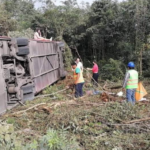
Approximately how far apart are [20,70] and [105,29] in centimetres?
1391

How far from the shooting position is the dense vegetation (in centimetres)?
1482

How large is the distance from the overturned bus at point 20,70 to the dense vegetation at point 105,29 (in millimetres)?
4256

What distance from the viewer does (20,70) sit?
797cm

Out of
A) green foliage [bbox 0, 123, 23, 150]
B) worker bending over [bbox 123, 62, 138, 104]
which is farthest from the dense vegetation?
green foliage [bbox 0, 123, 23, 150]

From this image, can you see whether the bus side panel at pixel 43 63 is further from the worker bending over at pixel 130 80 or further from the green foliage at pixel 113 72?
the worker bending over at pixel 130 80

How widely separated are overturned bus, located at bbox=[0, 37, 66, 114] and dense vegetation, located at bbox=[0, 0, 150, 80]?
4.26 metres

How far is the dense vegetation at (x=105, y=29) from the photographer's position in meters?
14.8

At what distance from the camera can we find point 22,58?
805 centimetres

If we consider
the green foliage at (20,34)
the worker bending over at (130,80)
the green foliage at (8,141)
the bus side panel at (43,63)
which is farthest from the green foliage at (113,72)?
the green foliage at (8,141)

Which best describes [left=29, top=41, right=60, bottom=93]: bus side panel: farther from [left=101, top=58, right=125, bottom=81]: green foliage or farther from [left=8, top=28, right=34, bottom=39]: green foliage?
[left=8, top=28, right=34, bottom=39]: green foliage

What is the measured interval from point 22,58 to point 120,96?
3.89 metres

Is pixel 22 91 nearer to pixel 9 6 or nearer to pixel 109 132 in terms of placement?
pixel 109 132

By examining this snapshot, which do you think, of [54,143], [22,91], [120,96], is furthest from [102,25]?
[54,143]

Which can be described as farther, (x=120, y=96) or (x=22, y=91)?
(x=120, y=96)
